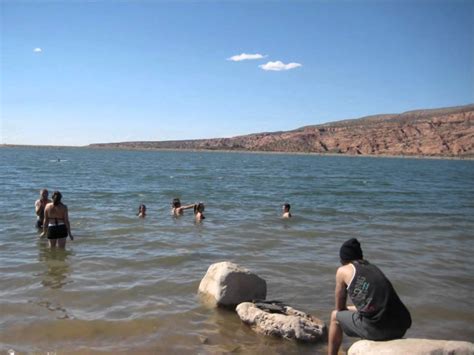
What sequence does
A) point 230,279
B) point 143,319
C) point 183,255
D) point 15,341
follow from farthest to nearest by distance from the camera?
point 183,255 < point 230,279 < point 143,319 < point 15,341

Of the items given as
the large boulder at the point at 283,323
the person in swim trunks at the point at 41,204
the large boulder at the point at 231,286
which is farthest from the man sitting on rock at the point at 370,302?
the person in swim trunks at the point at 41,204

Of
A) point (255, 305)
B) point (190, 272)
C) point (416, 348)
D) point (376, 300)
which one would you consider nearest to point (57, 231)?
point (190, 272)

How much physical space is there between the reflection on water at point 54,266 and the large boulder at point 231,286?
2927 millimetres

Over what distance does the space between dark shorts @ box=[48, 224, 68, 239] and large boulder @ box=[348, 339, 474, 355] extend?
318 inches

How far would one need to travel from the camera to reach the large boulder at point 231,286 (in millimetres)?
7277

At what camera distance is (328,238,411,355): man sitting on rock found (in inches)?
184

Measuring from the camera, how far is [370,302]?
467 cm

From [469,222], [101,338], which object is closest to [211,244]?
[101,338]

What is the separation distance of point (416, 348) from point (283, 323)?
2.14m

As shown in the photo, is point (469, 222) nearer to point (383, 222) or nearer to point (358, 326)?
point (383, 222)

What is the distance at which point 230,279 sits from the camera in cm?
735

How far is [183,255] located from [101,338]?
4.88 metres

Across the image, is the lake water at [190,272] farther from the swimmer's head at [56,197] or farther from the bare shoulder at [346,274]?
the bare shoulder at [346,274]

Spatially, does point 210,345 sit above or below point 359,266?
below
